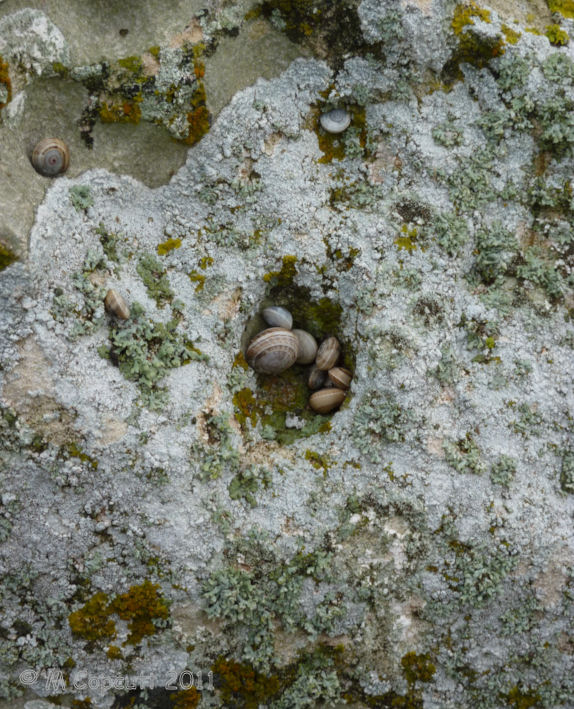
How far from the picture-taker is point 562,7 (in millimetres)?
4883

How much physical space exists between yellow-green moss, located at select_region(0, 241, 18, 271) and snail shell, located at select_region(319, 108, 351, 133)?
259 cm

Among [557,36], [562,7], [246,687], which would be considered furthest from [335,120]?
[246,687]

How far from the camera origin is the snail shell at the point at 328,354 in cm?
475

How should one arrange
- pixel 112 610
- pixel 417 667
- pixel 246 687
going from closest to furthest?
pixel 112 610 < pixel 246 687 < pixel 417 667

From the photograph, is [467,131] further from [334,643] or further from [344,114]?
[334,643]

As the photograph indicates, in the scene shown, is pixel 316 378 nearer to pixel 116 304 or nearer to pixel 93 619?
pixel 116 304

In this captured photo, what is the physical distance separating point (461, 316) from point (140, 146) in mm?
2869

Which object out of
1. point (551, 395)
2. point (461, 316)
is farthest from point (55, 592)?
point (551, 395)

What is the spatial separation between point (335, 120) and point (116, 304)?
2.29m

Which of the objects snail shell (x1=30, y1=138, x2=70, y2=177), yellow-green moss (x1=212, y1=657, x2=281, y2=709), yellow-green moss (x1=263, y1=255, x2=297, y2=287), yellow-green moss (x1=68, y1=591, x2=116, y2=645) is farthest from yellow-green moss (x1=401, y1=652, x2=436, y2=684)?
snail shell (x1=30, y1=138, x2=70, y2=177)

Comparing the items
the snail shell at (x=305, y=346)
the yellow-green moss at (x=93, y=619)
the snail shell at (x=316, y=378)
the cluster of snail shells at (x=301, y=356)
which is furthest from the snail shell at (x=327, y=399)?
the yellow-green moss at (x=93, y=619)

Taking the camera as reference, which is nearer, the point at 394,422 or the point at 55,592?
the point at 55,592

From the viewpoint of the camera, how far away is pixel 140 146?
4480mm

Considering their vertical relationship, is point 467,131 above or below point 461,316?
above
